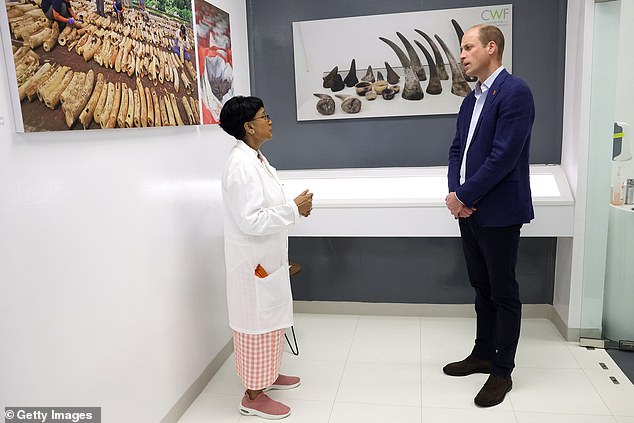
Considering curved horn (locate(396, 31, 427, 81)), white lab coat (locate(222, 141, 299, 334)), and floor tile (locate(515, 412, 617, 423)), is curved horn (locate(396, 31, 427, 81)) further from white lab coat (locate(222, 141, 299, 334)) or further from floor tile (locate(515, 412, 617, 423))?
floor tile (locate(515, 412, 617, 423))

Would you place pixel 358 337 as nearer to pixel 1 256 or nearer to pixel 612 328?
pixel 612 328

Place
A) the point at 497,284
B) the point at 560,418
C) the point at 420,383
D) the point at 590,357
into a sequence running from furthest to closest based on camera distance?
the point at 590,357, the point at 420,383, the point at 497,284, the point at 560,418

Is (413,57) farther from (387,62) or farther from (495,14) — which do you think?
(495,14)

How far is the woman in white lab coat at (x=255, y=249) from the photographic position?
2.38 meters

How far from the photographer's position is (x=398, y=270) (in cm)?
383

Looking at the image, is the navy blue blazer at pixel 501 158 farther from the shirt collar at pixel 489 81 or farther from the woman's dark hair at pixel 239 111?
the woman's dark hair at pixel 239 111

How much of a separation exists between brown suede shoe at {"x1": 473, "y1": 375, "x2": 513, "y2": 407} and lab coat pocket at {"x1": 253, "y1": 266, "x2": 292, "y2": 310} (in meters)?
1.07

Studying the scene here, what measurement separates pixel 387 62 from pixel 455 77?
45cm

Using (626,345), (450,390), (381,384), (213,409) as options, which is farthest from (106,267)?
(626,345)

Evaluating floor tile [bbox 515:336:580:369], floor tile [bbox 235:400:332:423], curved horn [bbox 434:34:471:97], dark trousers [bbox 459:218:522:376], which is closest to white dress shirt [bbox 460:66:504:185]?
dark trousers [bbox 459:218:522:376]

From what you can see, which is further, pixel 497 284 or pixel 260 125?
pixel 497 284

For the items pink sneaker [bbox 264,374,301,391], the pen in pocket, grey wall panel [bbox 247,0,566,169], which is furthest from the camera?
grey wall panel [bbox 247,0,566,169]

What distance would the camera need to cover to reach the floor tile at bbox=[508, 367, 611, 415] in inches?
101

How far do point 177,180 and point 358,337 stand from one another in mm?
1629
